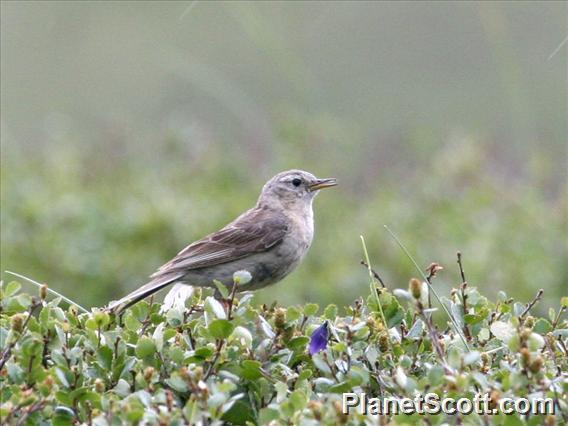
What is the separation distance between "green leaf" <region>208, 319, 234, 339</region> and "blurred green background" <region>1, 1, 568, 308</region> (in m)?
4.34

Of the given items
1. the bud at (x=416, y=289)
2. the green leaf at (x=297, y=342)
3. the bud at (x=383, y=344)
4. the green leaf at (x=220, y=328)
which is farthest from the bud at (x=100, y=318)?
the bud at (x=416, y=289)

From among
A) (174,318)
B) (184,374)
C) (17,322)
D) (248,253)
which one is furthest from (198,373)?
(248,253)

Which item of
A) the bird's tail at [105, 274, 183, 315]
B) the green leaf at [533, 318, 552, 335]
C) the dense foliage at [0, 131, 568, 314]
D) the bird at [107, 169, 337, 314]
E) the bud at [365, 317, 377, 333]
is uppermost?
the dense foliage at [0, 131, 568, 314]

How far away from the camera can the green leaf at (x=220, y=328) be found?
3.63 meters

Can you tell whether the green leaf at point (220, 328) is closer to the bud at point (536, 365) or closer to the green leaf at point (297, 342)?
the green leaf at point (297, 342)

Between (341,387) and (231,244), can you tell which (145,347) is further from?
(231,244)

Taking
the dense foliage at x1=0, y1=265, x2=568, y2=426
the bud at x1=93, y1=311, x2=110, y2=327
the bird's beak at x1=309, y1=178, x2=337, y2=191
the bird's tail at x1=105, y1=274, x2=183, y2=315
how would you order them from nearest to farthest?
1. the dense foliage at x1=0, y1=265, x2=568, y2=426
2. the bud at x1=93, y1=311, x2=110, y2=327
3. the bird's tail at x1=105, y1=274, x2=183, y2=315
4. the bird's beak at x1=309, y1=178, x2=337, y2=191

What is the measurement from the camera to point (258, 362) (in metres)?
3.62

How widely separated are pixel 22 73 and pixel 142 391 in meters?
13.6

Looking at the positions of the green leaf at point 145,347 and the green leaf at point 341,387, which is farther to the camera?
the green leaf at point 145,347

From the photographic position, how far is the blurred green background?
865cm

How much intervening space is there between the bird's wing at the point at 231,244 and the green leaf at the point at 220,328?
2.59 m

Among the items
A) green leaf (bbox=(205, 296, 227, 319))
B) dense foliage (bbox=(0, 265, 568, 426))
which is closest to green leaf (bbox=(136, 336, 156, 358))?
dense foliage (bbox=(0, 265, 568, 426))

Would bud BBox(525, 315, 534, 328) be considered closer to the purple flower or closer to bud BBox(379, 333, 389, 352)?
bud BBox(379, 333, 389, 352)
